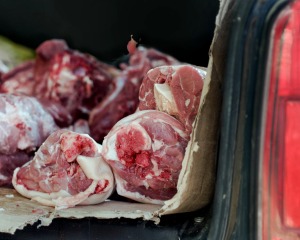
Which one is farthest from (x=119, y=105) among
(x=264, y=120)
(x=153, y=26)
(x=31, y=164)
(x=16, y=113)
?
(x=264, y=120)

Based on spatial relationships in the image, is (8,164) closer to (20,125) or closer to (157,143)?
(20,125)

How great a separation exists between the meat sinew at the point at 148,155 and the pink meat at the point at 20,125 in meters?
0.53

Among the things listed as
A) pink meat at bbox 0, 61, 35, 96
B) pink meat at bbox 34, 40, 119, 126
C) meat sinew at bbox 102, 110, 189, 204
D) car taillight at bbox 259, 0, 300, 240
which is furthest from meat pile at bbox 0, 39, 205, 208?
pink meat at bbox 0, 61, 35, 96

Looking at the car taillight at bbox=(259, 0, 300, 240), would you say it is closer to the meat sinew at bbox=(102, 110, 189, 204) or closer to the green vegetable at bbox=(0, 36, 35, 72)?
the meat sinew at bbox=(102, 110, 189, 204)

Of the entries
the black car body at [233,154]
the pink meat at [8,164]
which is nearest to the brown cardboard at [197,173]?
the black car body at [233,154]

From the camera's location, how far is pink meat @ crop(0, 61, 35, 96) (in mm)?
3008

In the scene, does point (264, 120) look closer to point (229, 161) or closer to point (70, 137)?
point (229, 161)

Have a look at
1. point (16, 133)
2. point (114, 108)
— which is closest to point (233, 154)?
point (16, 133)

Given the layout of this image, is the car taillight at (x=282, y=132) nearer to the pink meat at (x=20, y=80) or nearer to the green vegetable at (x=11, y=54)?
the pink meat at (x=20, y=80)

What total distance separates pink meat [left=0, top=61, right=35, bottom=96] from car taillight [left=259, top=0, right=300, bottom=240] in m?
2.03

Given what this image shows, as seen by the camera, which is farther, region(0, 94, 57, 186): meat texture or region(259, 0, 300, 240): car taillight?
region(0, 94, 57, 186): meat texture

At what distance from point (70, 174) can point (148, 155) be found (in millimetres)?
237

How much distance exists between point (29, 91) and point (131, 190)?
1.62 metres

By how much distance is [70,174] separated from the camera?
1.56 metres
